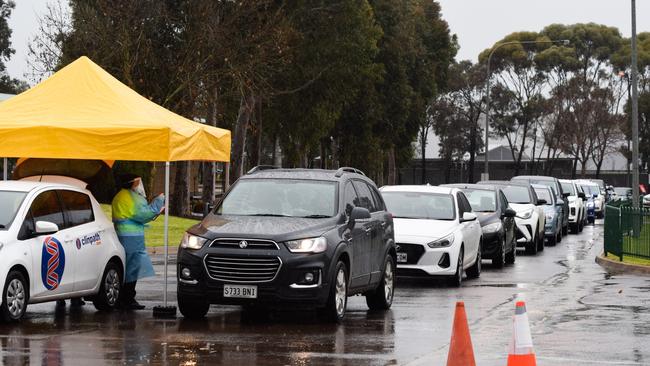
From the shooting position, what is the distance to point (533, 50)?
10038 centimetres

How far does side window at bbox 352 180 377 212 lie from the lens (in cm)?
1552

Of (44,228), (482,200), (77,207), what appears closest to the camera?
(44,228)

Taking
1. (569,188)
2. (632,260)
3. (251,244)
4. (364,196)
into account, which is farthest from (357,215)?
(569,188)

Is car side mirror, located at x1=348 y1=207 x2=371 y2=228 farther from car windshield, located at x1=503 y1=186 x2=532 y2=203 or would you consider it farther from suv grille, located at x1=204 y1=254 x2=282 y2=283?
car windshield, located at x1=503 y1=186 x2=532 y2=203

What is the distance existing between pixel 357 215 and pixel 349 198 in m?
0.67

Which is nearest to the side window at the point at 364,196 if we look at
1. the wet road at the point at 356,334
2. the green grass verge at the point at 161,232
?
the wet road at the point at 356,334

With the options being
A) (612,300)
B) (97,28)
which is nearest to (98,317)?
(612,300)

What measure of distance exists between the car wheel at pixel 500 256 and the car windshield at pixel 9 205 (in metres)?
12.7

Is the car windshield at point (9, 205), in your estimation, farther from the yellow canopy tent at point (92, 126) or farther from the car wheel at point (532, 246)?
the car wheel at point (532, 246)

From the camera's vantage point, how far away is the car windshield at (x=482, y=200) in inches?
996

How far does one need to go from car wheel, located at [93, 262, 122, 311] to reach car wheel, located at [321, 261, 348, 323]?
9.47 feet

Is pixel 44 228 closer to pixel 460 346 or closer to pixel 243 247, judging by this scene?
pixel 243 247

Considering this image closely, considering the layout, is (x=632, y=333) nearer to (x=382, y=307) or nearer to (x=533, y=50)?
(x=382, y=307)

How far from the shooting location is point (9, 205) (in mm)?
13727
